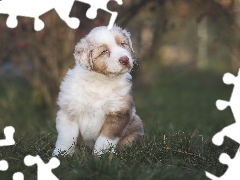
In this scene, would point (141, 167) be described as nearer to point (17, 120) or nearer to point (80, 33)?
point (80, 33)

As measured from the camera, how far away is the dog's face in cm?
441

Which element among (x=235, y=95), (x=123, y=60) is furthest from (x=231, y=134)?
(x=123, y=60)

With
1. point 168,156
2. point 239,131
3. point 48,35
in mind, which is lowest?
point 168,156

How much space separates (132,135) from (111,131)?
1.40 ft

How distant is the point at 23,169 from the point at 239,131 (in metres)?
1.96

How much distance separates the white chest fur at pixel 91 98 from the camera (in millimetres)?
4500

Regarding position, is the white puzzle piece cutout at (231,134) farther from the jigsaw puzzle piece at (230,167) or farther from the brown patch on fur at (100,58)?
the brown patch on fur at (100,58)

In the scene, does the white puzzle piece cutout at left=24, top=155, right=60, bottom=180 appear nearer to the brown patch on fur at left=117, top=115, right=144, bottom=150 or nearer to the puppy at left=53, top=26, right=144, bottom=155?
the puppy at left=53, top=26, right=144, bottom=155

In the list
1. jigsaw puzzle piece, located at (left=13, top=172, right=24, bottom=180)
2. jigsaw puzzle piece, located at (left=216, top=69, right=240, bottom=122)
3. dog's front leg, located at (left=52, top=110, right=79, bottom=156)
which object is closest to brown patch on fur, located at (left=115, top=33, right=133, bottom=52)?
dog's front leg, located at (left=52, top=110, right=79, bottom=156)

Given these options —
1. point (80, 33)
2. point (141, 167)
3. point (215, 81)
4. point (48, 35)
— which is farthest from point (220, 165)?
point (215, 81)

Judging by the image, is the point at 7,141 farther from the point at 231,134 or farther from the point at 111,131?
the point at 231,134

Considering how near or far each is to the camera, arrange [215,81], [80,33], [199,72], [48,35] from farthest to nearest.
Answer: [199,72] < [215,81] < [48,35] < [80,33]

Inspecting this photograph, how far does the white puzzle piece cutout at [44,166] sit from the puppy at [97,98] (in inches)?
24.9

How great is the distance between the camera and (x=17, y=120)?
9.02 meters
